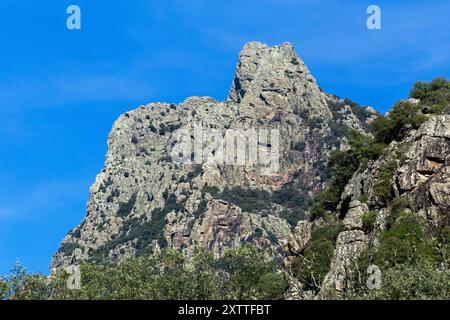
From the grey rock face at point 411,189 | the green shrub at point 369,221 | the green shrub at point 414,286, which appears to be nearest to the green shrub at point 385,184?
the grey rock face at point 411,189

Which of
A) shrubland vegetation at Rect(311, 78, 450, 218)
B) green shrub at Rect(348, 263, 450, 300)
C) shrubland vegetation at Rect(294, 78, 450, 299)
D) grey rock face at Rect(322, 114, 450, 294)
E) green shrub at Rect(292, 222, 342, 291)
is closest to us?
green shrub at Rect(348, 263, 450, 300)

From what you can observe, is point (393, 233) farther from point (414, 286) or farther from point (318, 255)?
point (414, 286)

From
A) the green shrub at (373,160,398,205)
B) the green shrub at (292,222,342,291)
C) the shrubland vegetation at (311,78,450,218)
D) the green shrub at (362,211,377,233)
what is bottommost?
the green shrub at (292,222,342,291)

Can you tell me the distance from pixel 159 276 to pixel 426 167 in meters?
39.6

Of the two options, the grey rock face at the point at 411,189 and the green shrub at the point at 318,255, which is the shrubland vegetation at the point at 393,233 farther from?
the grey rock face at the point at 411,189

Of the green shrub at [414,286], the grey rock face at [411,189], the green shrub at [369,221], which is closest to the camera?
the green shrub at [414,286]

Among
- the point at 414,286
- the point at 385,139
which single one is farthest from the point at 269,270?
the point at 385,139

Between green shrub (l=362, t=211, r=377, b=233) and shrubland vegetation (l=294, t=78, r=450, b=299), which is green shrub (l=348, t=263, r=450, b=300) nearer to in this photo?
shrubland vegetation (l=294, t=78, r=450, b=299)

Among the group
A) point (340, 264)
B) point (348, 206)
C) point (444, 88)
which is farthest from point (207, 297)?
point (444, 88)

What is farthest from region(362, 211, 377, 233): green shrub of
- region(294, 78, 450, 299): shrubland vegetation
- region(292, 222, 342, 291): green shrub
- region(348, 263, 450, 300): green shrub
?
region(348, 263, 450, 300): green shrub
